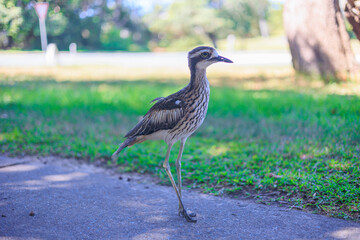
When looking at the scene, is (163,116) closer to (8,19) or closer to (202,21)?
(8,19)

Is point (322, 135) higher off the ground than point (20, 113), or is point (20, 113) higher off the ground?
point (20, 113)

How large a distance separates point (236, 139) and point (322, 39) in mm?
4823

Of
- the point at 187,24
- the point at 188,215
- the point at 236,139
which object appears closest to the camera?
the point at 188,215

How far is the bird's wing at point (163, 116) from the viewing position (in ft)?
11.3

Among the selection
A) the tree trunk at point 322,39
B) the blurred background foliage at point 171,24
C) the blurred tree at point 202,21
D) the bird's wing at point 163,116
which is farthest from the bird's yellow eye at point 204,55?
the blurred tree at point 202,21

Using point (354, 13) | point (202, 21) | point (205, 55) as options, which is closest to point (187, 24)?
point (202, 21)

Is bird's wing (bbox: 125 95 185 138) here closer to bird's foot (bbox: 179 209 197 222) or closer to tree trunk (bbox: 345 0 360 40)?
bird's foot (bbox: 179 209 197 222)

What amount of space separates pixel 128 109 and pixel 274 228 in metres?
5.10

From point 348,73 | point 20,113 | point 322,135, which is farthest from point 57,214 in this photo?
point 348,73

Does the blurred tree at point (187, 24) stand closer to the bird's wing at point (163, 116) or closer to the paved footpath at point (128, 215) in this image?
the paved footpath at point (128, 215)

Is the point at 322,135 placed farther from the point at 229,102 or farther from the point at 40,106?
the point at 40,106

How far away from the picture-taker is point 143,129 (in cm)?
364

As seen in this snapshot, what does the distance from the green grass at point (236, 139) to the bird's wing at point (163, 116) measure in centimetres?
112

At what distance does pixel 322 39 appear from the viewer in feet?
29.2
